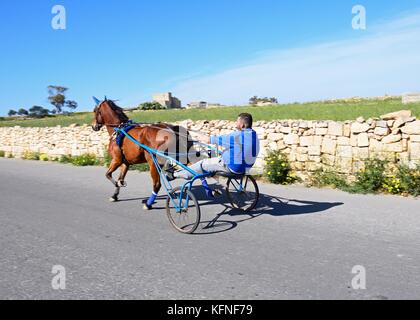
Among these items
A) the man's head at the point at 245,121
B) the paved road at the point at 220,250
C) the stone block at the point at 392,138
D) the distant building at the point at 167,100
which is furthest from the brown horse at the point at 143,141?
the distant building at the point at 167,100

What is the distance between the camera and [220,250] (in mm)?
4695

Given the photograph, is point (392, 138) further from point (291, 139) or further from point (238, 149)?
point (238, 149)

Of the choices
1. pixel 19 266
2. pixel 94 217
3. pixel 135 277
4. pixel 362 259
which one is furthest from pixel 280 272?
pixel 94 217

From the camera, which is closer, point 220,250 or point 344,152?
point 220,250

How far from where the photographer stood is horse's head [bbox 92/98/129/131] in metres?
8.05

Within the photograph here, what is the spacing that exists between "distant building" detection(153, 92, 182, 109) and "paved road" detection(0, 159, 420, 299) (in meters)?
83.1

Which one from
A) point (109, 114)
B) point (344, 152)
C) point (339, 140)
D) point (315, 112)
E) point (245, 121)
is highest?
point (315, 112)

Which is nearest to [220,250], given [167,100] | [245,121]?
[245,121]

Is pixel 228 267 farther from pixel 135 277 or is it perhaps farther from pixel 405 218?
pixel 405 218

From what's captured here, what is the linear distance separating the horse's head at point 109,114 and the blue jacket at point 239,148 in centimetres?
331

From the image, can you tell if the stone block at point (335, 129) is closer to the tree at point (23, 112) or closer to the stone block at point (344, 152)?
the stone block at point (344, 152)

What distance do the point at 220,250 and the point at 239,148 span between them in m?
1.50

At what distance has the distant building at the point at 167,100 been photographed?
9000 cm
